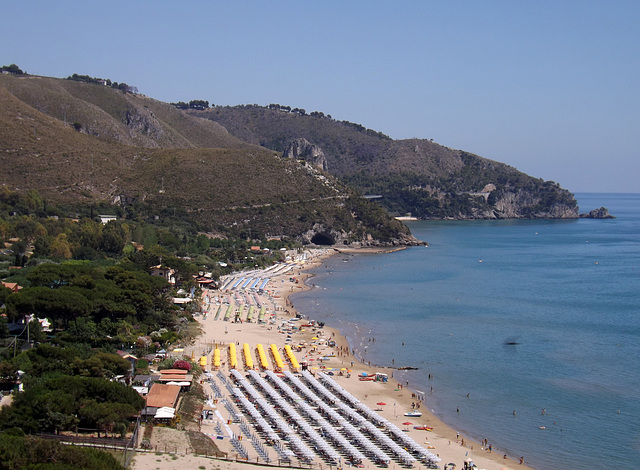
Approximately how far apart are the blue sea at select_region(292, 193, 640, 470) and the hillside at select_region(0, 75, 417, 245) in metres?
14.7

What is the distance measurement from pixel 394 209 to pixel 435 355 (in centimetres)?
14362

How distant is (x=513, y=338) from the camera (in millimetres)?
45250

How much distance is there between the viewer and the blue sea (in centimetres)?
2922

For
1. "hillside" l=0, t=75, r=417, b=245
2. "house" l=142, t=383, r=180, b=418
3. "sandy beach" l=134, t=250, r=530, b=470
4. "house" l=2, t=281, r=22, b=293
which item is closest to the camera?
"sandy beach" l=134, t=250, r=530, b=470

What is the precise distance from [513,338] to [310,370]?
15.9 m

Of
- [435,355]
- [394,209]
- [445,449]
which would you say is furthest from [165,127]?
[445,449]

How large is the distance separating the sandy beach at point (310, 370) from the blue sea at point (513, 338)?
1.16 metres

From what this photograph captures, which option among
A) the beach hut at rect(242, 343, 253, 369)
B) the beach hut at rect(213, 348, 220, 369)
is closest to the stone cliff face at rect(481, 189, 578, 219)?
the beach hut at rect(242, 343, 253, 369)

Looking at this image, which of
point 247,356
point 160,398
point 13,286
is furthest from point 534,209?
point 160,398

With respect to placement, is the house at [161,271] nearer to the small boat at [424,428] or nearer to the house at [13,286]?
the house at [13,286]

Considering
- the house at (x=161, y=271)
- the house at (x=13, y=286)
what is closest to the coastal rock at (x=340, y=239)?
the house at (x=161, y=271)

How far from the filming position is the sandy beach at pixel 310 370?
2520cm

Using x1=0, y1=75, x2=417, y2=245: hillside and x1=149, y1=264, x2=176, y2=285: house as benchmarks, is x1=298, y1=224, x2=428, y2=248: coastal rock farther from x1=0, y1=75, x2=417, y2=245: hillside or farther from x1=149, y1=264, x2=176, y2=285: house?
x1=149, y1=264, x2=176, y2=285: house

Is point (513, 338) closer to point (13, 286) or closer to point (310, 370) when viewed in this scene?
point (310, 370)
